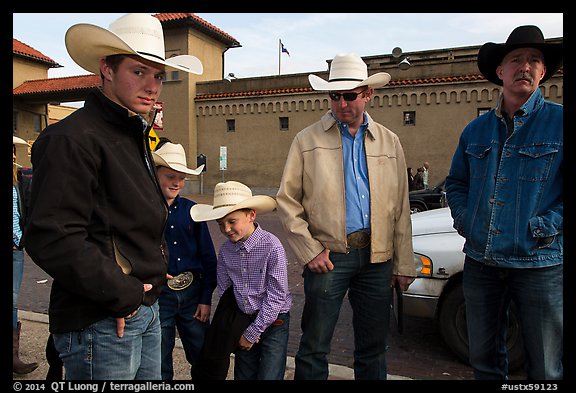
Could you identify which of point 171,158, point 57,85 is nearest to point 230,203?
point 171,158

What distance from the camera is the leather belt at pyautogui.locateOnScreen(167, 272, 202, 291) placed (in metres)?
2.89

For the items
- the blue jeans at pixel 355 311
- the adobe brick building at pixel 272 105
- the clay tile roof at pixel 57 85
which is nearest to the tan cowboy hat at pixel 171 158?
the blue jeans at pixel 355 311

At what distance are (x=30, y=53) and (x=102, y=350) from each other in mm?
37046

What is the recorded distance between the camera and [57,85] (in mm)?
27531

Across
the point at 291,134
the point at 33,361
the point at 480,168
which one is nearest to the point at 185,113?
the point at 291,134

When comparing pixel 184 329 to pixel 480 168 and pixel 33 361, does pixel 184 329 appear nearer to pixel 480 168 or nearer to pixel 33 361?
pixel 33 361

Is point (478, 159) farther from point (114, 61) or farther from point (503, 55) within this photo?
point (114, 61)

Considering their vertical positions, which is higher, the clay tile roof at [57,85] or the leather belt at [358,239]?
the clay tile roof at [57,85]

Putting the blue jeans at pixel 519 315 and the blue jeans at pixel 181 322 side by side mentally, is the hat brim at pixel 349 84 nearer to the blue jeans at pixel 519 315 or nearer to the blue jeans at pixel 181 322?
the blue jeans at pixel 519 315

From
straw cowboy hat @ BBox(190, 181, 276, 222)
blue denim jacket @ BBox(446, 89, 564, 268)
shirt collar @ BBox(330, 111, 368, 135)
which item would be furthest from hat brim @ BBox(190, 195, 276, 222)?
blue denim jacket @ BBox(446, 89, 564, 268)

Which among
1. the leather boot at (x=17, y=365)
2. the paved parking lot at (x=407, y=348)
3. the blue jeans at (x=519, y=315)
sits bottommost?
the paved parking lot at (x=407, y=348)

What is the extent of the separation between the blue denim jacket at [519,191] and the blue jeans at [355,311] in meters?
0.66

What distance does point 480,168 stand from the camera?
2559mm

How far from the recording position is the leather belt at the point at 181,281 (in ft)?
9.48
